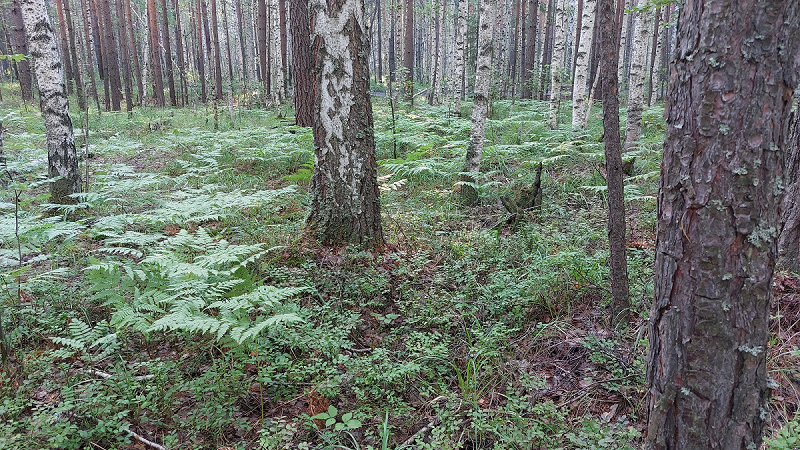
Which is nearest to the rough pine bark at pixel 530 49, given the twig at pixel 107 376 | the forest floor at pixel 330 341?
the forest floor at pixel 330 341

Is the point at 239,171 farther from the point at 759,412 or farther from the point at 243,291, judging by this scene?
the point at 759,412

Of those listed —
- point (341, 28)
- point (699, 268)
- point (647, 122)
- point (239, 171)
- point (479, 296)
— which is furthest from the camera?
point (647, 122)

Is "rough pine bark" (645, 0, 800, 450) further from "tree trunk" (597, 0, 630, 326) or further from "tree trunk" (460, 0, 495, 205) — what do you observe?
"tree trunk" (460, 0, 495, 205)

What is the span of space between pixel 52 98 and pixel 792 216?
28.2ft

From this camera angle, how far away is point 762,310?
1.61 metres

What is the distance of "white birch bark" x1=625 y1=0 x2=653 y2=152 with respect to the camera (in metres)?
9.58

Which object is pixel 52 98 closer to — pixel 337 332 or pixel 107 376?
pixel 107 376

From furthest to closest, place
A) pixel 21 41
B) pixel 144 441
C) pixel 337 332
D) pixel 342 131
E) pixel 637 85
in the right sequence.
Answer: pixel 21 41 → pixel 637 85 → pixel 342 131 → pixel 337 332 → pixel 144 441

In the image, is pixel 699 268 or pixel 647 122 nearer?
pixel 699 268

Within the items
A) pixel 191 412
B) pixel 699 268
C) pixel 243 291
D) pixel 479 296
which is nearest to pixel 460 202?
pixel 479 296

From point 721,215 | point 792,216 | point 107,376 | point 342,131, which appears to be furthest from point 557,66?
point 107,376

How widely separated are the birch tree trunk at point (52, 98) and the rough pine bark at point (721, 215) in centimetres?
707

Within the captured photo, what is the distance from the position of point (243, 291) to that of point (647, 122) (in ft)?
44.8

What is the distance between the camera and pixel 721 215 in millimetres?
1544
